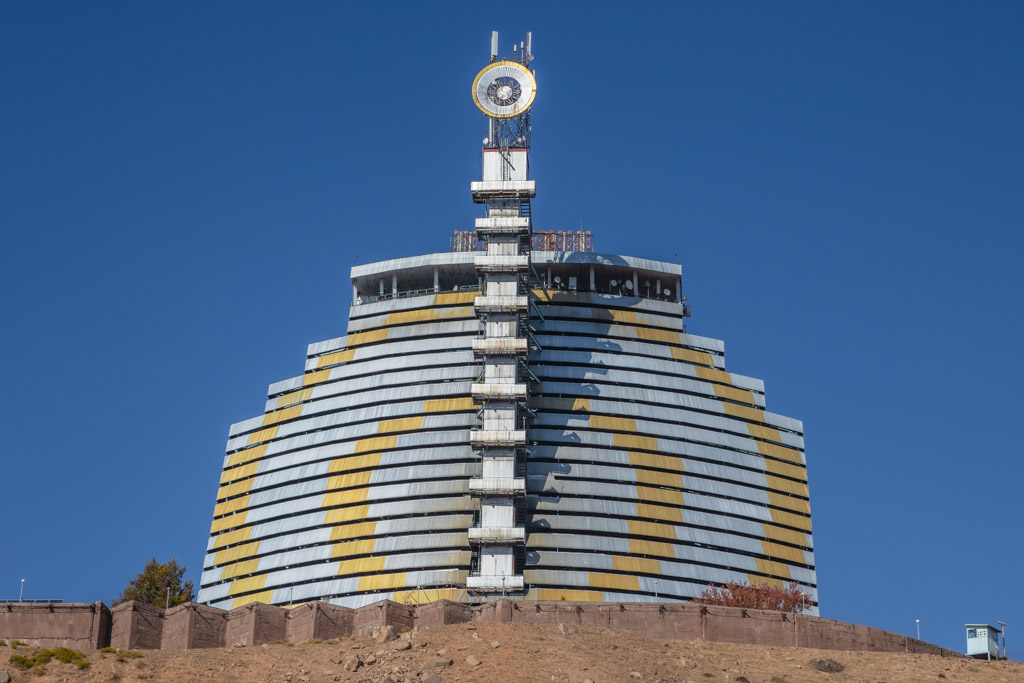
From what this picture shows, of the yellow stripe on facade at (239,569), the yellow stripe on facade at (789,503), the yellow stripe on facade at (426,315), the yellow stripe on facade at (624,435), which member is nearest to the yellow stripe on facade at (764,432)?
the yellow stripe on facade at (789,503)

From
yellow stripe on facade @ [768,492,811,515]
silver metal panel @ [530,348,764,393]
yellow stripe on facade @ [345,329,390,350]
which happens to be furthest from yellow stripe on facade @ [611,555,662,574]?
yellow stripe on facade @ [345,329,390,350]

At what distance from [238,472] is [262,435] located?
14.3 feet

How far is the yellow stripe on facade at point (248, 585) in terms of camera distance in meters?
152

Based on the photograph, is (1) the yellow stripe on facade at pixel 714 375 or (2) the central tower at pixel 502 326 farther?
(1) the yellow stripe on facade at pixel 714 375

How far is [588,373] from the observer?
15725 cm

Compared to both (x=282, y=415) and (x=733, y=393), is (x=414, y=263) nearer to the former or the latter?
(x=282, y=415)

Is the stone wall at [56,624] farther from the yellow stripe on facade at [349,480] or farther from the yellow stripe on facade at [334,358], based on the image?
the yellow stripe on facade at [334,358]

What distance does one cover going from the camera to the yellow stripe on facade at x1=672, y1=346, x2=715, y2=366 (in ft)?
531

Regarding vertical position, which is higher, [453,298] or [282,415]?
[453,298]

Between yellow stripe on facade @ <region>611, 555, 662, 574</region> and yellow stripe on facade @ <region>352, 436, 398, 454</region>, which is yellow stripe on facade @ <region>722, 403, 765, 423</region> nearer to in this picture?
yellow stripe on facade @ <region>611, 555, 662, 574</region>

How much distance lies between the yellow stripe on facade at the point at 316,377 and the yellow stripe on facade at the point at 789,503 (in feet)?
147

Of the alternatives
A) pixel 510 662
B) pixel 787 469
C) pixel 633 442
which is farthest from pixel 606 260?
pixel 510 662

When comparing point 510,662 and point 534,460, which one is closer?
point 510,662

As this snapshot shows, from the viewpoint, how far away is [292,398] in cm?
16500
